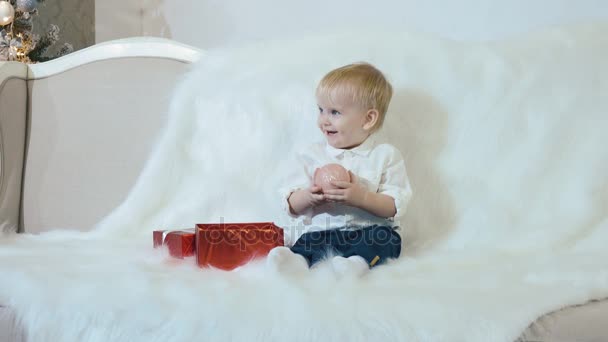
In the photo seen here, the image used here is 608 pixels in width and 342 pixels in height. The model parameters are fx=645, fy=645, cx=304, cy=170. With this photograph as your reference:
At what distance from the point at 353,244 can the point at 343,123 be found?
0.24m

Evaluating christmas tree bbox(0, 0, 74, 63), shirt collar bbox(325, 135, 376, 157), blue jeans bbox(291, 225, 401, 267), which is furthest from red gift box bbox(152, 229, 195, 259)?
christmas tree bbox(0, 0, 74, 63)

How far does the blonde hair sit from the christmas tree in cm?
118

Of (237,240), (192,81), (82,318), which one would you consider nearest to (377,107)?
(237,240)

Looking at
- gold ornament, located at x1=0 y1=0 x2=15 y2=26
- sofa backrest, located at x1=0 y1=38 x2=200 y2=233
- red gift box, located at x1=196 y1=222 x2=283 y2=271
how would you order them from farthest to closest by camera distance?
gold ornament, located at x1=0 y1=0 x2=15 y2=26
sofa backrest, located at x1=0 y1=38 x2=200 y2=233
red gift box, located at x1=196 y1=222 x2=283 y2=271

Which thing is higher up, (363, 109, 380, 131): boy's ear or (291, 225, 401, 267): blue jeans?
(363, 109, 380, 131): boy's ear

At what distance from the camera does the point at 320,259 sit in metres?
1.15

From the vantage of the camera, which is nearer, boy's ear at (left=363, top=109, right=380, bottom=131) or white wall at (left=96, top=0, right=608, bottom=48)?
boy's ear at (left=363, top=109, right=380, bottom=131)

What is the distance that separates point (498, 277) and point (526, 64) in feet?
2.06

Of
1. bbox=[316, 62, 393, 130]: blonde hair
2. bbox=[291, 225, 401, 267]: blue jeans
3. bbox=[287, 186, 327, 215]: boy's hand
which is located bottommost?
bbox=[291, 225, 401, 267]: blue jeans

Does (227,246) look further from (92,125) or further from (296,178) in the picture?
(92,125)

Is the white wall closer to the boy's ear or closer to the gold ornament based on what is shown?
the boy's ear

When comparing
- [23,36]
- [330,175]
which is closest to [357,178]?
[330,175]

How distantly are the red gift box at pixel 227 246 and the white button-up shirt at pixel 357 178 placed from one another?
0.57ft

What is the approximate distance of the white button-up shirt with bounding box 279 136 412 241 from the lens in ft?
4.16
